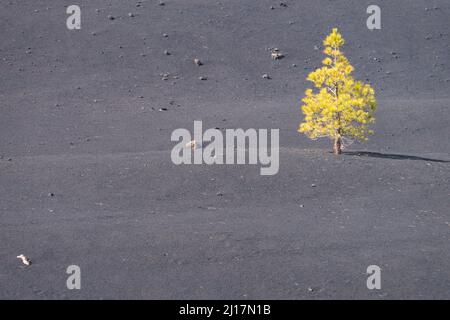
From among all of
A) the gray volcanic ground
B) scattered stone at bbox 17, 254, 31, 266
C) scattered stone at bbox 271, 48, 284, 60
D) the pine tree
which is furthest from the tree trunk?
scattered stone at bbox 271, 48, 284, 60

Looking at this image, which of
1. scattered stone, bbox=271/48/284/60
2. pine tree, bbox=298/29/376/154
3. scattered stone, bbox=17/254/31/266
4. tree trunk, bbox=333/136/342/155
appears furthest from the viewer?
scattered stone, bbox=271/48/284/60

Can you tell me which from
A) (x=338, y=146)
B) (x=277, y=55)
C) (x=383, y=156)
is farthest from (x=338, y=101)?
(x=277, y=55)

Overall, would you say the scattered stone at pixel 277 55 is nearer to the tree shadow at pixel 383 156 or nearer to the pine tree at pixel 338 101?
the tree shadow at pixel 383 156

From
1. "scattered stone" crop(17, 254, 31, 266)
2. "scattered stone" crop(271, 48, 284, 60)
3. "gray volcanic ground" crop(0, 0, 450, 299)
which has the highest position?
"scattered stone" crop(271, 48, 284, 60)

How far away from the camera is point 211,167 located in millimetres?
17969

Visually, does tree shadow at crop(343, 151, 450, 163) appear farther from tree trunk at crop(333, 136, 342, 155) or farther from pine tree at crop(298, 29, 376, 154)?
pine tree at crop(298, 29, 376, 154)

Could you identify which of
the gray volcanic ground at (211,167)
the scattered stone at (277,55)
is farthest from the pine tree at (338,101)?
the scattered stone at (277,55)

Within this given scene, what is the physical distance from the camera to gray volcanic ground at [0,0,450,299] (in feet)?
40.5

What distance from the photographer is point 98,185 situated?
55.7ft

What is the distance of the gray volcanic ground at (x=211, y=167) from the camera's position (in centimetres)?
1234

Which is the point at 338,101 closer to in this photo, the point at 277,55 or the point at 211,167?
the point at 211,167

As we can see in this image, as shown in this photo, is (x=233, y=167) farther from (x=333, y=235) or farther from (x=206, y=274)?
(x=206, y=274)

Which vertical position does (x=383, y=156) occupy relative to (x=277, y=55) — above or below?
below

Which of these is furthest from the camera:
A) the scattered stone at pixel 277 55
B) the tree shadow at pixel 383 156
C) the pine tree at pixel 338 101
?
the scattered stone at pixel 277 55
